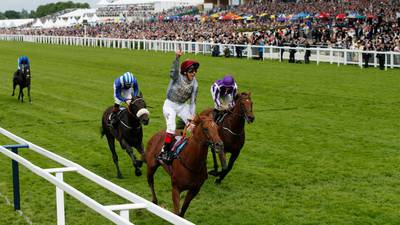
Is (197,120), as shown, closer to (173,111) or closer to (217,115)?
(173,111)

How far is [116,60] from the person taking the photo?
37062 mm

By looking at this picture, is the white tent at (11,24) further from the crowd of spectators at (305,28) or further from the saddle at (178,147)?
the saddle at (178,147)

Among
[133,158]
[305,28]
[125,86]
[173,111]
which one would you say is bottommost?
[133,158]

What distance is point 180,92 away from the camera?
818 cm

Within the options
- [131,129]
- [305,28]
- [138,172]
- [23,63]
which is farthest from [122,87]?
[305,28]

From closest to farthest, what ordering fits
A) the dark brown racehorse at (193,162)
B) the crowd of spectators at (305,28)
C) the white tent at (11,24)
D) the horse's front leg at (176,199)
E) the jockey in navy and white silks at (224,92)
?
1. the dark brown racehorse at (193,162)
2. the horse's front leg at (176,199)
3. the jockey in navy and white silks at (224,92)
4. the crowd of spectators at (305,28)
5. the white tent at (11,24)

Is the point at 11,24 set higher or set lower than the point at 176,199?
higher

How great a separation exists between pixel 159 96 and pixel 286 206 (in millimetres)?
12429

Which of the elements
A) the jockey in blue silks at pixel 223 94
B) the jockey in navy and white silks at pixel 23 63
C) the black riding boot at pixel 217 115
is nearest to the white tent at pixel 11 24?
the jockey in navy and white silks at pixel 23 63

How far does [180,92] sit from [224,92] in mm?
1831

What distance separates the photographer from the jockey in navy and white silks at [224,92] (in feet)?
31.9

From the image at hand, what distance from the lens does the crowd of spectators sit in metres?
35.1

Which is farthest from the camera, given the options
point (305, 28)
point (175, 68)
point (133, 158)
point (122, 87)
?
point (305, 28)

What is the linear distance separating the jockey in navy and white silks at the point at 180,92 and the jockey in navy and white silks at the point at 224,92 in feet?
4.07
